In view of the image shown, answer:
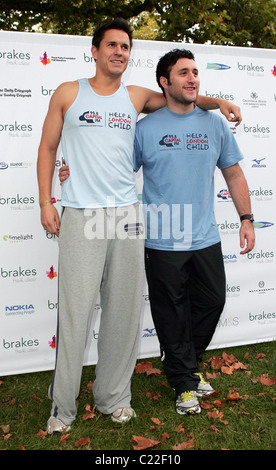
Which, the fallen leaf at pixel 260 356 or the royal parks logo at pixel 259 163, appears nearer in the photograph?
the fallen leaf at pixel 260 356

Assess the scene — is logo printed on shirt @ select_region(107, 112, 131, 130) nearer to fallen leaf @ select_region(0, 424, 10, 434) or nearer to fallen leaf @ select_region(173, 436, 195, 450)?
fallen leaf @ select_region(173, 436, 195, 450)

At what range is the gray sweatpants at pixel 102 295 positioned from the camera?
2.57 metres

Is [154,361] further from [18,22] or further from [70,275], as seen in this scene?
[18,22]

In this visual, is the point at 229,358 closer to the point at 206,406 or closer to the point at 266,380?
the point at 266,380

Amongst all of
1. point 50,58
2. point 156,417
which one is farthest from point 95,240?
point 50,58

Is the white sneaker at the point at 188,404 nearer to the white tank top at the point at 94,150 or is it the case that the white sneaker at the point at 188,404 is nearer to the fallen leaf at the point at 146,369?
the fallen leaf at the point at 146,369

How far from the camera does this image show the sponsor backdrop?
346 centimetres

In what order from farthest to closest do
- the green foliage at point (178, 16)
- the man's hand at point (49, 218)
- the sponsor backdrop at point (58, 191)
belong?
the green foliage at point (178, 16) → the sponsor backdrop at point (58, 191) → the man's hand at point (49, 218)

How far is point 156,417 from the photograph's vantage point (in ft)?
9.61

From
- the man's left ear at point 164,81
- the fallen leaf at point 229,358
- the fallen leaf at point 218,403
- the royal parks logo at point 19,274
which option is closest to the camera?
the man's left ear at point 164,81

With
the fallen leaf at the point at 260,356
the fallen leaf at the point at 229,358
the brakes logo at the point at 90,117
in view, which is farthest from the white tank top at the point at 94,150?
the fallen leaf at the point at 260,356

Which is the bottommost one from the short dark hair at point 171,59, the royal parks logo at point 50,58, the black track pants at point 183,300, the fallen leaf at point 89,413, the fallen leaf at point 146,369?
the fallen leaf at point 146,369

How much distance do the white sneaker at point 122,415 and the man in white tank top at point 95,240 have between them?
14 cm

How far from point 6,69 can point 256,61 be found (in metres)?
2.13
